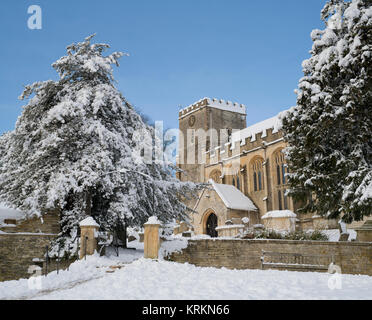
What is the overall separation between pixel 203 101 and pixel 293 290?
136 feet

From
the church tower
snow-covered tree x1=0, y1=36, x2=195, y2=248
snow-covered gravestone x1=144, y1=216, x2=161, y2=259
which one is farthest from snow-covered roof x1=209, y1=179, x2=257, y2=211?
snow-covered gravestone x1=144, y1=216, x2=161, y2=259

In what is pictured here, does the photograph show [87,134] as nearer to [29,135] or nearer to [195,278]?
[29,135]

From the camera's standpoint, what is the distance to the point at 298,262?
45.0ft

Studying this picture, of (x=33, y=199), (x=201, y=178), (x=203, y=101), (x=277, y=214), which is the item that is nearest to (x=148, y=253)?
(x=33, y=199)

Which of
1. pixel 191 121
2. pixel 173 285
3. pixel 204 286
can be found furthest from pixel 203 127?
pixel 204 286

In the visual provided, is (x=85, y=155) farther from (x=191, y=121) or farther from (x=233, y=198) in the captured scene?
(x=191, y=121)

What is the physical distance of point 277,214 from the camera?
22.7 metres

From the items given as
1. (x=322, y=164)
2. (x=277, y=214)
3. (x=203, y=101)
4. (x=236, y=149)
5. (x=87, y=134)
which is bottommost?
(x=277, y=214)

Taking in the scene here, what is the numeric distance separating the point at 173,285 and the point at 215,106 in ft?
133

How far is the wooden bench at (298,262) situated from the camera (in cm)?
1314

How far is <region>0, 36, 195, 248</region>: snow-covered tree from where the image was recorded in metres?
15.9

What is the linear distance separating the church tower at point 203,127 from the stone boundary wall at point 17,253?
29.7 m

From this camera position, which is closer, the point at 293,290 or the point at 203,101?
the point at 293,290
